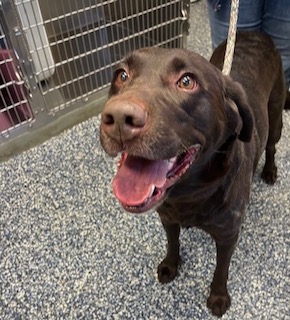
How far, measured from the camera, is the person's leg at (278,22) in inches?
51.1

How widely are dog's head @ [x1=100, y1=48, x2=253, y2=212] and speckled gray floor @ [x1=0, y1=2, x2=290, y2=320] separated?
549 mm

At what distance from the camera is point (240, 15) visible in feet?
4.36

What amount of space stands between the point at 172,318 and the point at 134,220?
1.13 feet

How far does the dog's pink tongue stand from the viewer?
76 centimetres

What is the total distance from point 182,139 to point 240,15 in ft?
2.58

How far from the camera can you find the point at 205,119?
75 centimetres

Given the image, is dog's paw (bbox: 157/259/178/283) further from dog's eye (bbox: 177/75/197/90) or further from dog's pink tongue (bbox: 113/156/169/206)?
dog's eye (bbox: 177/75/197/90)

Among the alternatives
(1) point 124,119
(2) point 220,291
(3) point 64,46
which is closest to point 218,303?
(2) point 220,291

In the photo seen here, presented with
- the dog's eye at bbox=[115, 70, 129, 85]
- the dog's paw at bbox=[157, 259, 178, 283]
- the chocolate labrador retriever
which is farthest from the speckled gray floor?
the dog's eye at bbox=[115, 70, 129, 85]

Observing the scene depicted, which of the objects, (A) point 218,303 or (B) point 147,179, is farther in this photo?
(A) point 218,303

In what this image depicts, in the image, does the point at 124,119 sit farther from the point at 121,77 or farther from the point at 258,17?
the point at 258,17

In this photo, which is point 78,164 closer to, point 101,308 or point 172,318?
point 101,308

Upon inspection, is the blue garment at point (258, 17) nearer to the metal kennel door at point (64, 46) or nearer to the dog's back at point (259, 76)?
the dog's back at point (259, 76)

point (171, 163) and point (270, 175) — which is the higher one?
point (171, 163)
